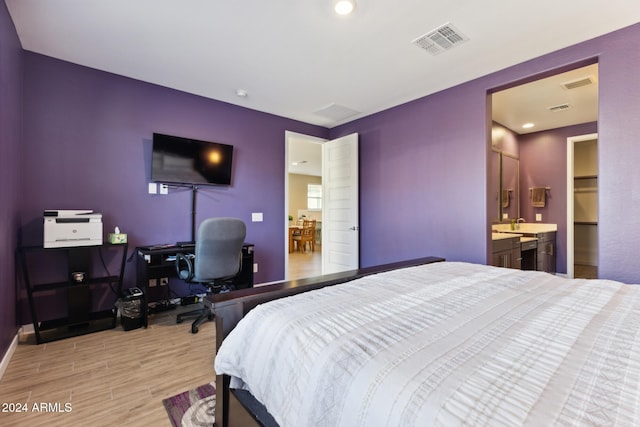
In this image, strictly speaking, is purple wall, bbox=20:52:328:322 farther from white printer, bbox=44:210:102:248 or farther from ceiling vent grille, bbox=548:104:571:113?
ceiling vent grille, bbox=548:104:571:113

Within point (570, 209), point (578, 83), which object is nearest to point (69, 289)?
point (578, 83)

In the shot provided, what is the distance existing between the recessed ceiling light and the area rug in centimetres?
272

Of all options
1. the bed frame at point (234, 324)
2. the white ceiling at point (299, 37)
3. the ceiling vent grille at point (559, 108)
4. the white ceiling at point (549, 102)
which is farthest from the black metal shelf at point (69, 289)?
the ceiling vent grille at point (559, 108)

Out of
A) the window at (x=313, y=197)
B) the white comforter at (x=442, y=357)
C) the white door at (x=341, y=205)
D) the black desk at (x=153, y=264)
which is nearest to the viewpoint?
the white comforter at (x=442, y=357)

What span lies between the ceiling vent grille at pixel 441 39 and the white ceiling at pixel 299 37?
0.05 metres

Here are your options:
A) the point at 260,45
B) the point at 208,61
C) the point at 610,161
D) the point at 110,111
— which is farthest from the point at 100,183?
the point at 610,161

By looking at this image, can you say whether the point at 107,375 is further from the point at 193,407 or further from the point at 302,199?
the point at 302,199

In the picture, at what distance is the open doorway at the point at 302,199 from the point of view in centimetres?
482

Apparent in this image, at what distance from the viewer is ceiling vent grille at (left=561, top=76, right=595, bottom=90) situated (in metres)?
3.14

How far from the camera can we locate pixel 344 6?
2.05 meters

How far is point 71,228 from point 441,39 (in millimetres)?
3618

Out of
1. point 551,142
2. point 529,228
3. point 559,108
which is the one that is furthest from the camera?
point 551,142

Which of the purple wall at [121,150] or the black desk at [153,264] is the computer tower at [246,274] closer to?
the purple wall at [121,150]

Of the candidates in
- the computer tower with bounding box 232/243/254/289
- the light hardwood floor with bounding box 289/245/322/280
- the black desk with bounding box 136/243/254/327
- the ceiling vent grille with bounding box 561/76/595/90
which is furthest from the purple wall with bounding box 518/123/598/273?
the black desk with bounding box 136/243/254/327
